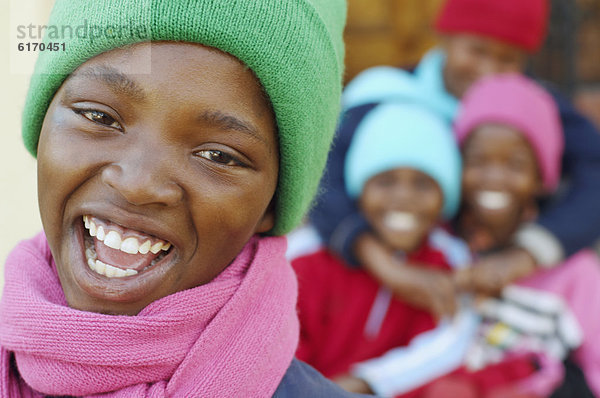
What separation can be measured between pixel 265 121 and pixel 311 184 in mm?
223

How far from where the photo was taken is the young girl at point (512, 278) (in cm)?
220

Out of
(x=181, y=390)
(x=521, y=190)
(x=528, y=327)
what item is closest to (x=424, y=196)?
(x=521, y=190)

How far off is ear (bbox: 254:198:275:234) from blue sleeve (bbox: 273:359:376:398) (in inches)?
10.4

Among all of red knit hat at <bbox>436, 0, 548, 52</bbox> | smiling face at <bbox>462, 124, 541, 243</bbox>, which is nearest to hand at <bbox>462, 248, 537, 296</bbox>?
smiling face at <bbox>462, 124, 541, 243</bbox>

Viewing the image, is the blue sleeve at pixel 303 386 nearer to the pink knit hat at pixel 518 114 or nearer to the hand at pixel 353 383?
the hand at pixel 353 383

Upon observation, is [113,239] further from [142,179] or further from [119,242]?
[142,179]

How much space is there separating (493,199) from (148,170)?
1.54 m

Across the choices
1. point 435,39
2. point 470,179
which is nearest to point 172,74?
point 470,179

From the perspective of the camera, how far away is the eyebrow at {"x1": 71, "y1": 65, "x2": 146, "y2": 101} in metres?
1.08

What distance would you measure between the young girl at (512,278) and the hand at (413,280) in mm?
83

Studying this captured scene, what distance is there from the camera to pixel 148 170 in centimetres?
106

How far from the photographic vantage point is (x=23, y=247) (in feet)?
4.16

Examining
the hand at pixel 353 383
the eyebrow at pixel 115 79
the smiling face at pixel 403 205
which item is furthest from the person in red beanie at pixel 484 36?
the eyebrow at pixel 115 79

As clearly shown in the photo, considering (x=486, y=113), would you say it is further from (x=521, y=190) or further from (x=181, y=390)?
(x=181, y=390)
